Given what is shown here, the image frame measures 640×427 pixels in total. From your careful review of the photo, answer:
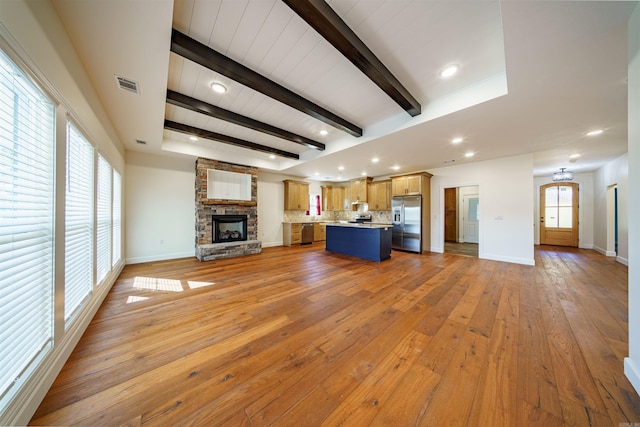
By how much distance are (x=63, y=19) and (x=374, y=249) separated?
525 cm

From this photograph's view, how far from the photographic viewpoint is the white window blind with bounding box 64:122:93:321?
69.7 inches

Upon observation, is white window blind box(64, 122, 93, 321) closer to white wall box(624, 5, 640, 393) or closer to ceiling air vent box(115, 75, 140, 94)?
ceiling air vent box(115, 75, 140, 94)

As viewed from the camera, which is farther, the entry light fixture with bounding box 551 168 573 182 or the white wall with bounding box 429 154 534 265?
the entry light fixture with bounding box 551 168 573 182

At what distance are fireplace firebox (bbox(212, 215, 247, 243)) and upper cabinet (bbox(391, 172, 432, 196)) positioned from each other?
4.71 metres

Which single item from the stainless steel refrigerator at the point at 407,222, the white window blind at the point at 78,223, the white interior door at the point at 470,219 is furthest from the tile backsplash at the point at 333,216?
the white window blind at the point at 78,223

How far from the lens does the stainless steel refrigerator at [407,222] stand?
5785 millimetres

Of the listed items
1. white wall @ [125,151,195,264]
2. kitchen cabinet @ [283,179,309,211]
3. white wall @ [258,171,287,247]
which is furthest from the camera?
kitchen cabinet @ [283,179,309,211]

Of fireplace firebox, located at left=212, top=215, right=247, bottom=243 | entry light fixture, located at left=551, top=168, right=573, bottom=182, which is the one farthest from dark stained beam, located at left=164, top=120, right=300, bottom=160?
entry light fixture, located at left=551, top=168, right=573, bottom=182

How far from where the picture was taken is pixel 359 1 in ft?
5.11

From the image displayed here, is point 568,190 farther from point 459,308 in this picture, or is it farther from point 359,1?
point 359,1

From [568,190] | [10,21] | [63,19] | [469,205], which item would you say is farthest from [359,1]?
[568,190]

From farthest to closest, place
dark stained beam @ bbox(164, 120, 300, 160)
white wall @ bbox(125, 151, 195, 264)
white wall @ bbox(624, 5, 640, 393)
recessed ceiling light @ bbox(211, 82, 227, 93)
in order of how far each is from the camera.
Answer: white wall @ bbox(125, 151, 195, 264) → dark stained beam @ bbox(164, 120, 300, 160) → recessed ceiling light @ bbox(211, 82, 227, 93) → white wall @ bbox(624, 5, 640, 393)

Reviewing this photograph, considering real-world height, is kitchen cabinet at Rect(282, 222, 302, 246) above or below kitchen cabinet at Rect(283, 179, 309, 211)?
below

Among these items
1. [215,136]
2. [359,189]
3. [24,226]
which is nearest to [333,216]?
[359,189]
